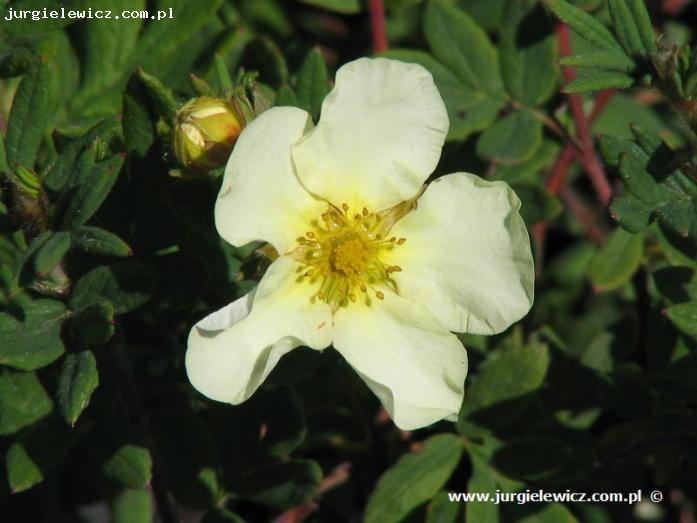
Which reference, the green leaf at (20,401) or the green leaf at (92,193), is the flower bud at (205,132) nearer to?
the green leaf at (92,193)

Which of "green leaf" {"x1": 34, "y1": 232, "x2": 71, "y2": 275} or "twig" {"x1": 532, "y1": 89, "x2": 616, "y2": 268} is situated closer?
"green leaf" {"x1": 34, "y1": 232, "x2": 71, "y2": 275}

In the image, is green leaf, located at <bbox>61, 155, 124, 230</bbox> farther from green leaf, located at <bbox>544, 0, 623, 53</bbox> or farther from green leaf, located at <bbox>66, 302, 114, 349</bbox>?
green leaf, located at <bbox>544, 0, 623, 53</bbox>

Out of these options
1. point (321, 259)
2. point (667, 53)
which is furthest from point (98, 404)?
point (667, 53)

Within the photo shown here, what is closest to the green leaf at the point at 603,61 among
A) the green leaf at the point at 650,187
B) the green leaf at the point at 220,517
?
the green leaf at the point at 650,187

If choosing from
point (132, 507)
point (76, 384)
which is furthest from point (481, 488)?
point (76, 384)

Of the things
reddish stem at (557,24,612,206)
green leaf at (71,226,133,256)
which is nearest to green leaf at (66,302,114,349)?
green leaf at (71,226,133,256)

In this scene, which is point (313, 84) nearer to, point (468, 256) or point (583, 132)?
point (468, 256)

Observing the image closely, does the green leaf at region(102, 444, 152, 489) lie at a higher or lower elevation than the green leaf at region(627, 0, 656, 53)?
lower
